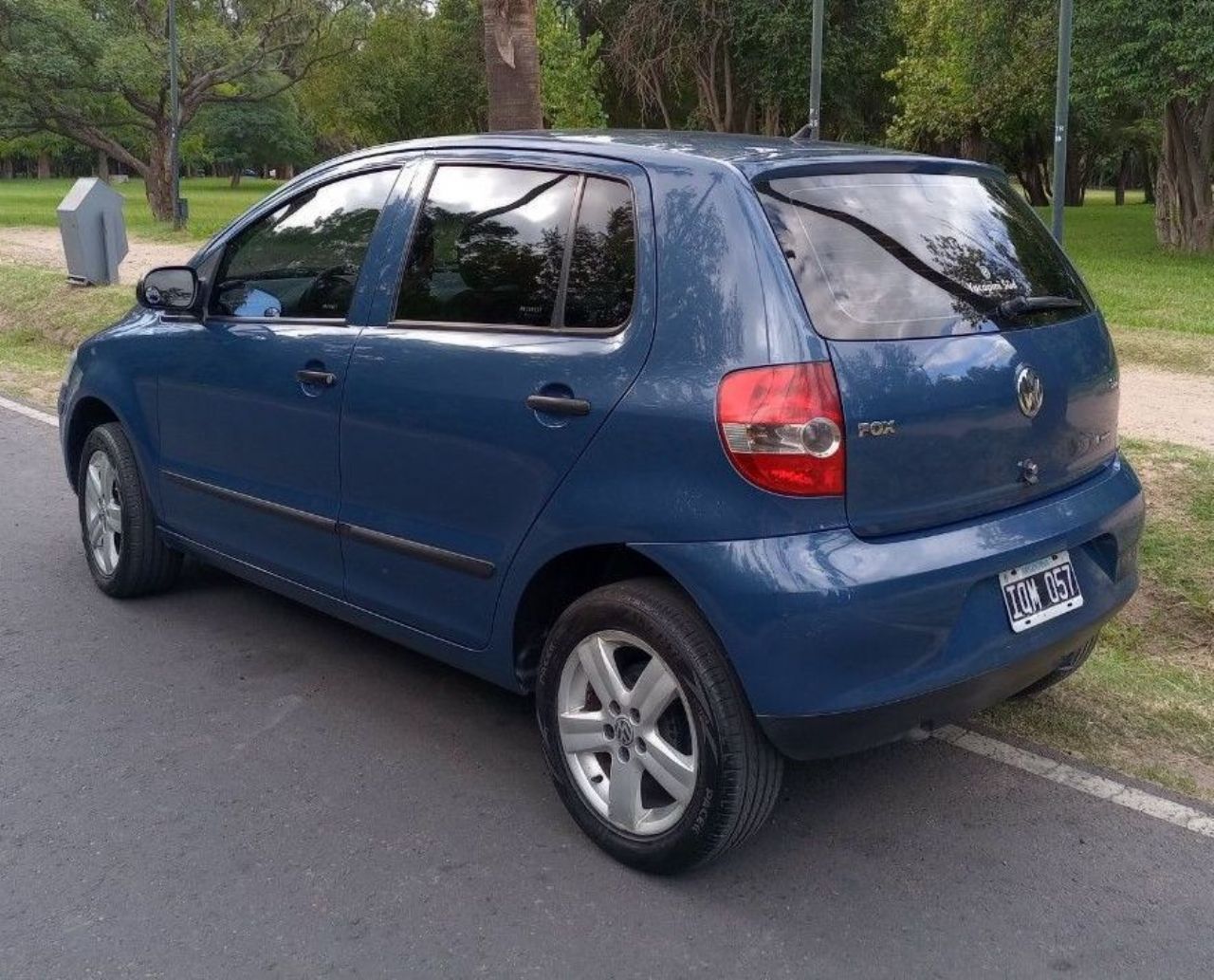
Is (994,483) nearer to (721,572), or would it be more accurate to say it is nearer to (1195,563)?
(721,572)

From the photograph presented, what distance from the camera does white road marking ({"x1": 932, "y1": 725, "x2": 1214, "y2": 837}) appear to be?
3678 mm

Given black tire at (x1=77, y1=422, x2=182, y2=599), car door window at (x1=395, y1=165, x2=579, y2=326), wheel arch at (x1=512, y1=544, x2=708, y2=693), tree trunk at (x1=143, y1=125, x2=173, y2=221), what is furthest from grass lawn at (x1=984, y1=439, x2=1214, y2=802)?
tree trunk at (x1=143, y1=125, x2=173, y2=221)

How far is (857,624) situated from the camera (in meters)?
3.03

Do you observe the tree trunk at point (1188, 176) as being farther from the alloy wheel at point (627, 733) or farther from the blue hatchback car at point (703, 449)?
the alloy wheel at point (627, 733)

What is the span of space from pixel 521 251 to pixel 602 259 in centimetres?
33

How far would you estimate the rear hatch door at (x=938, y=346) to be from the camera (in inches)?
124

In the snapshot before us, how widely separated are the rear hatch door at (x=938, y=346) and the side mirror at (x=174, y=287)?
2.44 m

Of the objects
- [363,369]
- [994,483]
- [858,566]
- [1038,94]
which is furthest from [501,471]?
[1038,94]

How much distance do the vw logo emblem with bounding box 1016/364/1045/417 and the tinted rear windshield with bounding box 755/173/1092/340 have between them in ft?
0.45

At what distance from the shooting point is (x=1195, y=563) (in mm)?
5355

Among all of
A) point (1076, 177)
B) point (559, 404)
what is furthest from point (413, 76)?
point (559, 404)

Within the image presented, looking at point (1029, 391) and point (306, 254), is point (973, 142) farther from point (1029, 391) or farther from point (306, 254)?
point (1029, 391)

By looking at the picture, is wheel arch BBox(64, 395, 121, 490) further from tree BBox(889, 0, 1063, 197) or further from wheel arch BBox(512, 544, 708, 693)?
tree BBox(889, 0, 1063, 197)

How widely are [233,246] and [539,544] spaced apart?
6.75 feet
